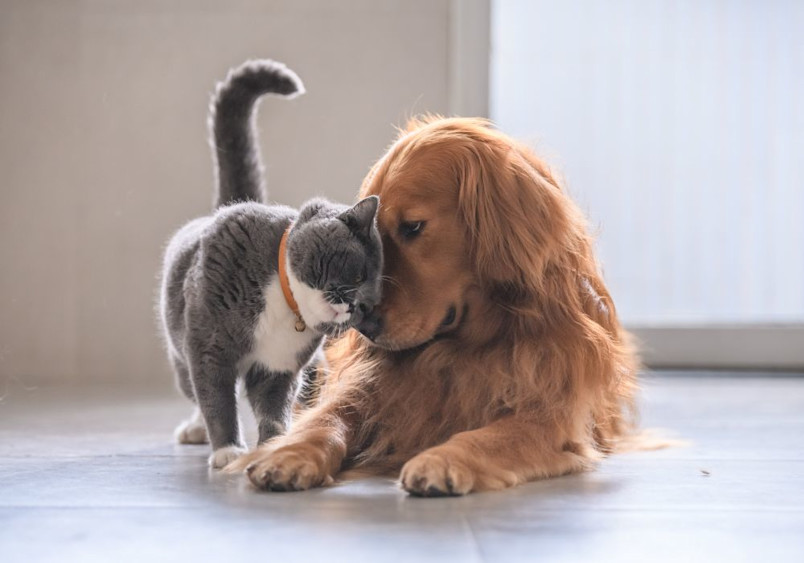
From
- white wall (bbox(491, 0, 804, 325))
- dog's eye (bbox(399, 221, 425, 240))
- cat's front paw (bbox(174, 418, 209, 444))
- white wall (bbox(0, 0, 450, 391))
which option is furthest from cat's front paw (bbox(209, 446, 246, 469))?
white wall (bbox(491, 0, 804, 325))

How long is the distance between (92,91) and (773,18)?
252 centimetres

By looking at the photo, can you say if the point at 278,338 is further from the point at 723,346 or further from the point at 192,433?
the point at 723,346

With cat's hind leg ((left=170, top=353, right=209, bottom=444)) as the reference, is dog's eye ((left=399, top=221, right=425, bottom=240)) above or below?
above

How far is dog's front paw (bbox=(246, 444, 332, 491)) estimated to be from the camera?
141cm

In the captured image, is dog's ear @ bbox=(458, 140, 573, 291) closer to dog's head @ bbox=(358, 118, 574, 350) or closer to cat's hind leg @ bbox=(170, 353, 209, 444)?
dog's head @ bbox=(358, 118, 574, 350)

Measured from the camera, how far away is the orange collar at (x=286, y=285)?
171cm

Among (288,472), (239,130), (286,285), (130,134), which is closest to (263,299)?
(286,285)

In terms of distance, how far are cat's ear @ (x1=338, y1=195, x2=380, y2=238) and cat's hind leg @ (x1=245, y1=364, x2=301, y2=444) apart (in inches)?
13.5

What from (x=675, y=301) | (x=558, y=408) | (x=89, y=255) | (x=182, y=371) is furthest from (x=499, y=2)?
(x=558, y=408)

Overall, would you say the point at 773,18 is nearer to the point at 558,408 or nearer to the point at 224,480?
the point at 558,408

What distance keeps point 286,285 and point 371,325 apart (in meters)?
0.18

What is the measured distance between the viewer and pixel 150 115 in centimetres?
343

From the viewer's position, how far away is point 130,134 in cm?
342

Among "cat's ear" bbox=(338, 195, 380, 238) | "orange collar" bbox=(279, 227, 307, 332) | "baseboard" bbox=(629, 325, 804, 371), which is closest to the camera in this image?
"cat's ear" bbox=(338, 195, 380, 238)
